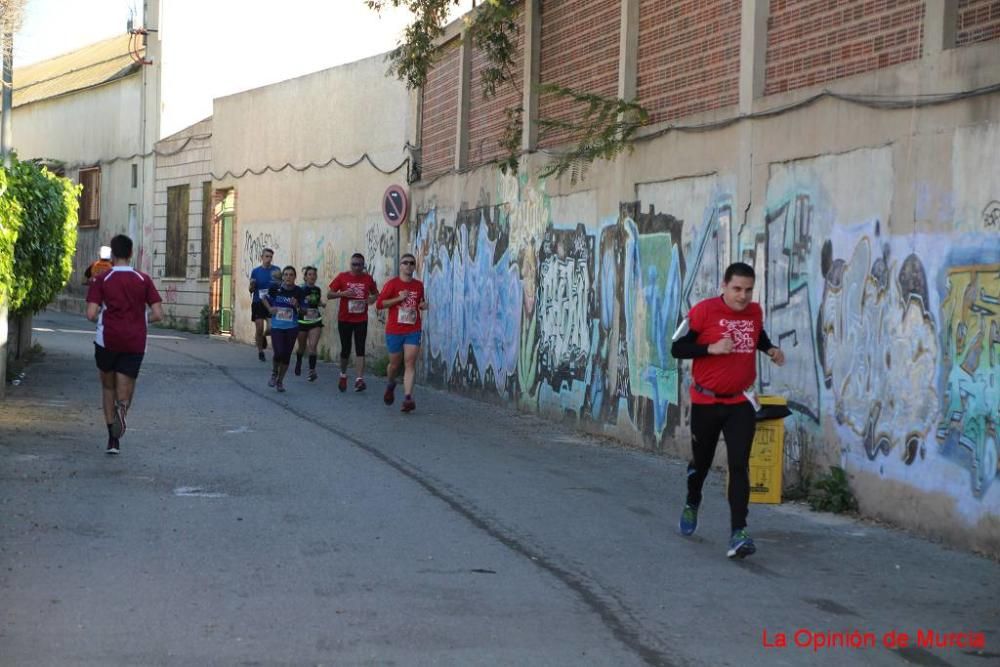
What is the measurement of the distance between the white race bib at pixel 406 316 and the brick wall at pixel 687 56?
13.1ft

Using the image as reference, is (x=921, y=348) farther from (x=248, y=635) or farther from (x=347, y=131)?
(x=347, y=131)

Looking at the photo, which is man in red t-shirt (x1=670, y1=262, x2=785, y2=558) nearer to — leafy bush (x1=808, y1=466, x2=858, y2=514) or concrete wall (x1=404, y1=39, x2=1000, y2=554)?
concrete wall (x1=404, y1=39, x2=1000, y2=554)

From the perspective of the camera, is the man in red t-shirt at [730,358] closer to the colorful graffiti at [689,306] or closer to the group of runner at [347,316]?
the colorful graffiti at [689,306]

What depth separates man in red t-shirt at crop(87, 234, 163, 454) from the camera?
1258 cm

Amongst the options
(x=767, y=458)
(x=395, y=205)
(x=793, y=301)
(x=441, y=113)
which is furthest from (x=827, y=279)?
(x=395, y=205)

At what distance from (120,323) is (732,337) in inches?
233

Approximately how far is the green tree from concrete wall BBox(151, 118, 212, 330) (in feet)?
45.9

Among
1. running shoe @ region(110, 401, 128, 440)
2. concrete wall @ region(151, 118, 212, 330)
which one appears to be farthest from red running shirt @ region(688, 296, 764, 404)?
concrete wall @ region(151, 118, 212, 330)

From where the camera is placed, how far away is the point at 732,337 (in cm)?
891

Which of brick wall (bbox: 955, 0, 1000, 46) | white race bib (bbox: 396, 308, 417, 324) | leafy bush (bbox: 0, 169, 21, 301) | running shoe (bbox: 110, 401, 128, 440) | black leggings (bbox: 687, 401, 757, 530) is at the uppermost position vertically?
brick wall (bbox: 955, 0, 1000, 46)

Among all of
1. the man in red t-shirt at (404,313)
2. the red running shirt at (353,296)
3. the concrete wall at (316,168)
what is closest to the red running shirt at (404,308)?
the man in red t-shirt at (404,313)

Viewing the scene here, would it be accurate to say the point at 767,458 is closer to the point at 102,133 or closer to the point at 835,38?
the point at 835,38

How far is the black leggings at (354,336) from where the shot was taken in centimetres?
2000

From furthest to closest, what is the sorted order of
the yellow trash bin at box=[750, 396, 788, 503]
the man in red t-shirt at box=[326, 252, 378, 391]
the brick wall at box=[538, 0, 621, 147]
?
the man in red t-shirt at box=[326, 252, 378, 391], the brick wall at box=[538, 0, 621, 147], the yellow trash bin at box=[750, 396, 788, 503]
